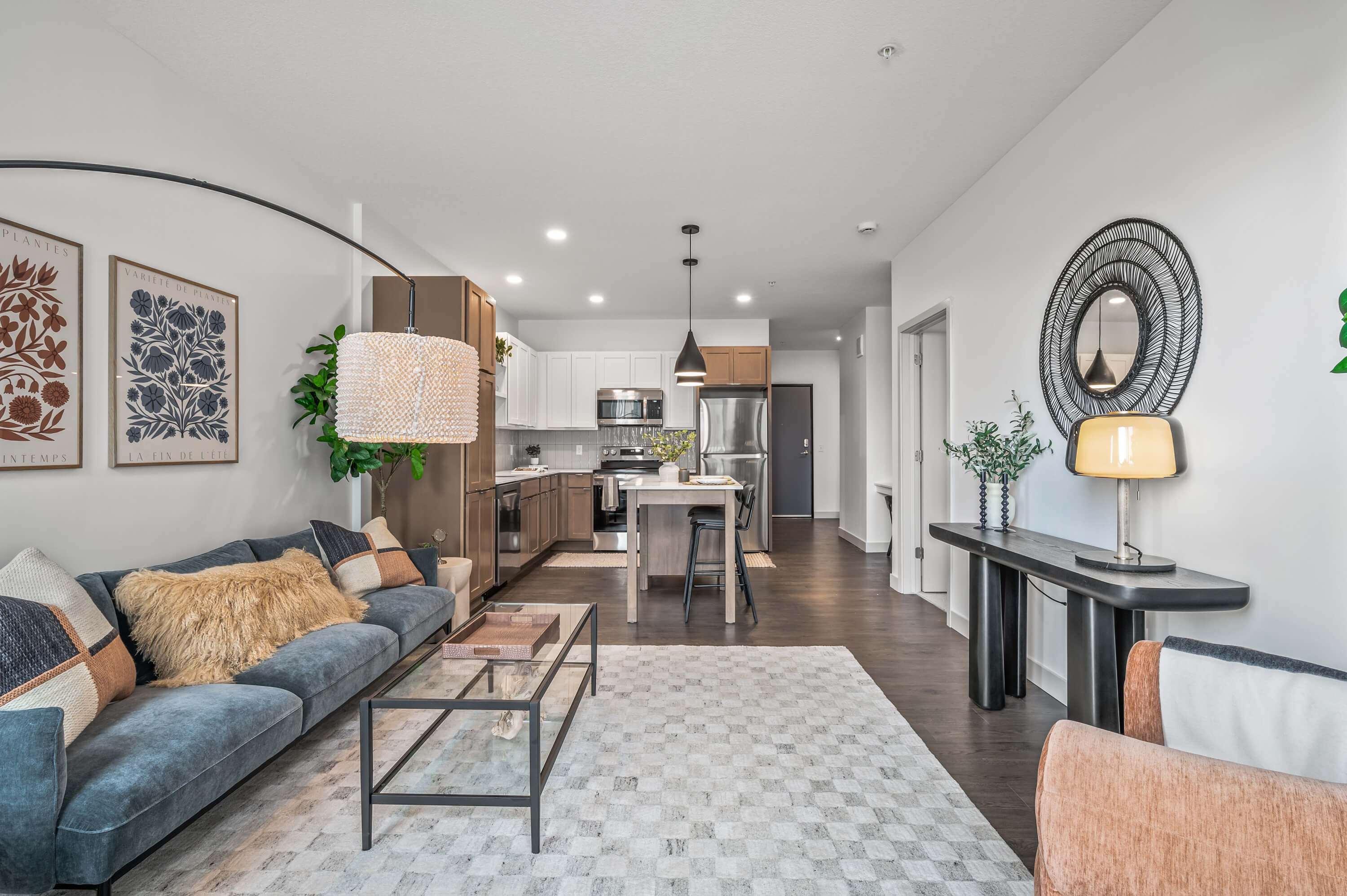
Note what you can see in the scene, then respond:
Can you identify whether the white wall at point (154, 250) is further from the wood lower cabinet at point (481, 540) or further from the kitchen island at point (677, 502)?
the kitchen island at point (677, 502)

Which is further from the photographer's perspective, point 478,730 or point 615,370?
point 615,370

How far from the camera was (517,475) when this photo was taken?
19.3ft

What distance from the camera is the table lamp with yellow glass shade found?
6.52 ft

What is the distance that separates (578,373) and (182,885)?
5.98 m

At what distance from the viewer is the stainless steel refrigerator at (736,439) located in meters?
7.02

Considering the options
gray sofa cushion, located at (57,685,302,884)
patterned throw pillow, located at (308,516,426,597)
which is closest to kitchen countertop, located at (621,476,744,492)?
patterned throw pillow, located at (308,516,426,597)

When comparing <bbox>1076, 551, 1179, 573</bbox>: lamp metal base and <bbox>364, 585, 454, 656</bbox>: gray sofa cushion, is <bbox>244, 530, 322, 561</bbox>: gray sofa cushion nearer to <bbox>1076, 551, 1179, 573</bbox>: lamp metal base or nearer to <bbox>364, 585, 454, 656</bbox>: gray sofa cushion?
<bbox>364, 585, 454, 656</bbox>: gray sofa cushion

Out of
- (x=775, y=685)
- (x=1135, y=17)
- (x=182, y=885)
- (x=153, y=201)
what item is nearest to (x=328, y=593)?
(x=182, y=885)

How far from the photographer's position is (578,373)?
725 centimetres

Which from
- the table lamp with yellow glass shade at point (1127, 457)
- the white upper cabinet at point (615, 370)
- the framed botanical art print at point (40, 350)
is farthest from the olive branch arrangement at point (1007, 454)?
the white upper cabinet at point (615, 370)

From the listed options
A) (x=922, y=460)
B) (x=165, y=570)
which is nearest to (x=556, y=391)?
(x=922, y=460)

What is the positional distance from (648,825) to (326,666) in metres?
1.27

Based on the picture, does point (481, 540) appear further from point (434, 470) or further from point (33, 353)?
point (33, 353)

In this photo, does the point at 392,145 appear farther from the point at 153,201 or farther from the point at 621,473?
the point at 621,473
